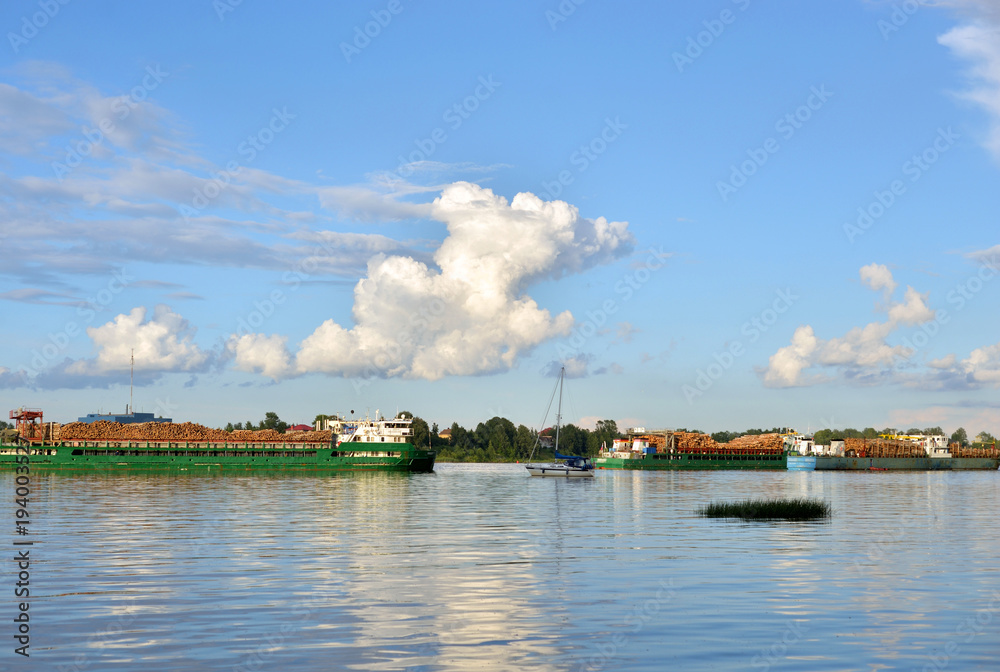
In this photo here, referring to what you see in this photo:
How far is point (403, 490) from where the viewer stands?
289 feet

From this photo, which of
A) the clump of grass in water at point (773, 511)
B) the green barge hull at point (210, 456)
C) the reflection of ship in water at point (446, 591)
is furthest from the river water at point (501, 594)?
the green barge hull at point (210, 456)

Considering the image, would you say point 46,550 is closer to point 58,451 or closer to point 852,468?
point 58,451

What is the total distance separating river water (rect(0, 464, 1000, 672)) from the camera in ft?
62.5

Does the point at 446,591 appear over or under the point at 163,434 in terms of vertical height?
under

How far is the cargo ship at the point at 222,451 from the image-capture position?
13088 cm

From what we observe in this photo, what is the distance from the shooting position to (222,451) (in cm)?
13675

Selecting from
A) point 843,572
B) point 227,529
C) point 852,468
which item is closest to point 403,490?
point 227,529

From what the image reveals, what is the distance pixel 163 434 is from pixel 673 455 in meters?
94.0

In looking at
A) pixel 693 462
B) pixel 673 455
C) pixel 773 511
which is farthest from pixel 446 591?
pixel 693 462

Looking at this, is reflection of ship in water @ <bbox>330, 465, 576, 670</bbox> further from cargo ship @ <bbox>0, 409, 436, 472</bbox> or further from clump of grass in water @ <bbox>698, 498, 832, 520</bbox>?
cargo ship @ <bbox>0, 409, 436, 472</bbox>

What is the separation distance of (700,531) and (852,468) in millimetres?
162626

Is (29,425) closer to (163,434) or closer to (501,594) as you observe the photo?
(163,434)

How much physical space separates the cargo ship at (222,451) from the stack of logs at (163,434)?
0.64 metres

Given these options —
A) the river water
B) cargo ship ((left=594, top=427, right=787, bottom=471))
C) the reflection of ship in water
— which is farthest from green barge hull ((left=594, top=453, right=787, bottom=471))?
the reflection of ship in water
